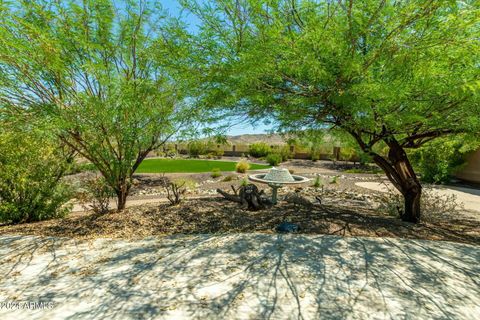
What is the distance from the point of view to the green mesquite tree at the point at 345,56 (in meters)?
2.76

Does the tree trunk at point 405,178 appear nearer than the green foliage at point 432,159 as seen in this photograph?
Yes

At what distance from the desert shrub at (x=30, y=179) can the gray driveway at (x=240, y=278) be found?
1.35 meters

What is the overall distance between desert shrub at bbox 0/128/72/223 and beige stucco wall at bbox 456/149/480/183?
19.7 metres

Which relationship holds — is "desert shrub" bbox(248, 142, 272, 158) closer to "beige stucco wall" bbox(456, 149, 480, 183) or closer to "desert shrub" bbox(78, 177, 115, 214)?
"beige stucco wall" bbox(456, 149, 480, 183)

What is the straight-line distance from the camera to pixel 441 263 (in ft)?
13.0

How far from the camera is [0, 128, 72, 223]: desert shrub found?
570 centimetres

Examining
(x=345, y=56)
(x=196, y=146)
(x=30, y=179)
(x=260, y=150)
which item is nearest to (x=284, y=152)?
(x=260, y=150)

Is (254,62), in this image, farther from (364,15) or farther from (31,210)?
(31,210)

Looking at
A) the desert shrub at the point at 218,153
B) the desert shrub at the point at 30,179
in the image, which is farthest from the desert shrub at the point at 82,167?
the desert shrub at the point at 218,153

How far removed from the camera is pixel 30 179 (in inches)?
231

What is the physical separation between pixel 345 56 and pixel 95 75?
4.15 meters

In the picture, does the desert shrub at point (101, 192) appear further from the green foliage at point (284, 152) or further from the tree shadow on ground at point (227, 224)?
the green foliage at point (284, 152)

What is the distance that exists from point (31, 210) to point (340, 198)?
31.7 ft

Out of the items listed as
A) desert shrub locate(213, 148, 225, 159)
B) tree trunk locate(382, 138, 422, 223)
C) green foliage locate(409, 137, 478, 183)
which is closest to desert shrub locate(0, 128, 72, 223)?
tree trunk locate(382, 138, 422, 223)
